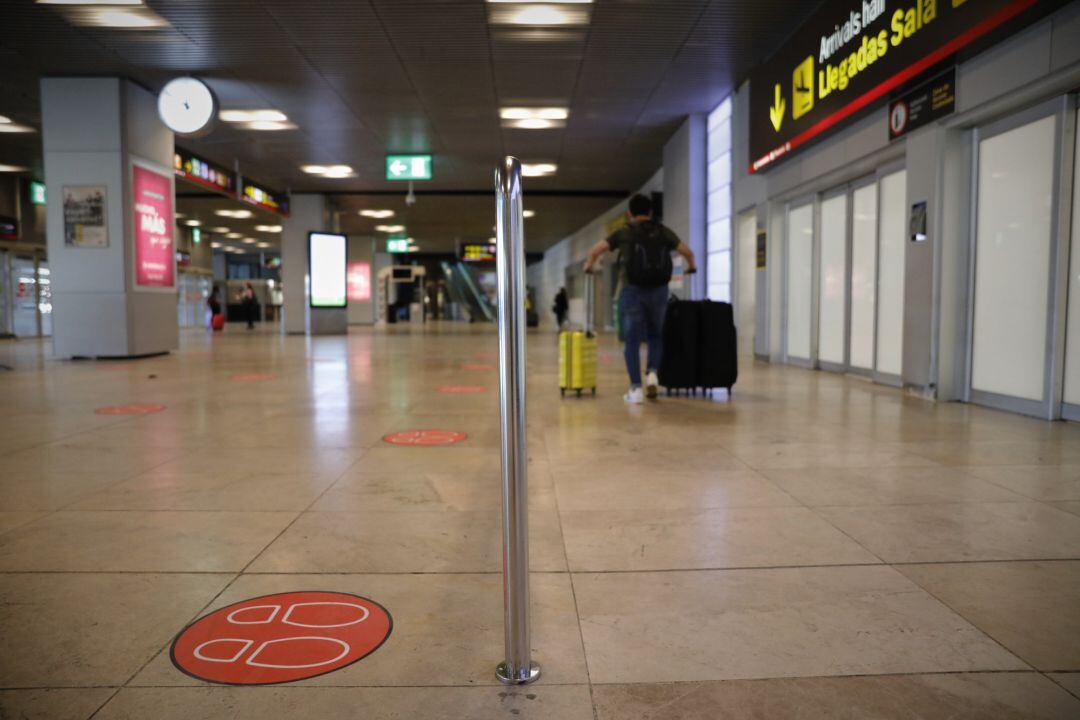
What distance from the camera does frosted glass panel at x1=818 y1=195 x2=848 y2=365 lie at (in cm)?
932

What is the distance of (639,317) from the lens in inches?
258

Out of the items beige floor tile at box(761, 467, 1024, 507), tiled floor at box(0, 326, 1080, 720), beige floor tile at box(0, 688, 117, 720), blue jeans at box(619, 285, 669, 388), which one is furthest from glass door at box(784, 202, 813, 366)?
beige floor tile at box(0, 688, 117, 720)

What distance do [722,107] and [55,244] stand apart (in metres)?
11.0

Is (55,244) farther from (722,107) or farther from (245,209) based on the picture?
(245,209)

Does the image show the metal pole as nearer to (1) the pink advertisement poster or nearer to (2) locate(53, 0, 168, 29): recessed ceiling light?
(2) locate(53, 0, 168, 29): recessed ceiling light

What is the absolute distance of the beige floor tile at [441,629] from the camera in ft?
5.55

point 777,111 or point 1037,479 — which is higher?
point 777,111

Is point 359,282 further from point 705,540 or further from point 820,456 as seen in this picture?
point 705,540

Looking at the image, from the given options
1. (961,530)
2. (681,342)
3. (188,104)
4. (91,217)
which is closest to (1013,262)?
(681,342)

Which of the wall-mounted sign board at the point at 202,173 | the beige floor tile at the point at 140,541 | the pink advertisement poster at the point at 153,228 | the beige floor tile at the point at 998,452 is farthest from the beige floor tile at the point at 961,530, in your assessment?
the wall-mounted sign board at the point at 202,173

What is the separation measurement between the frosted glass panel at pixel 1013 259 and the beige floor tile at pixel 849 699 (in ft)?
16.2

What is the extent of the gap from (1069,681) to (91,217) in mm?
12971

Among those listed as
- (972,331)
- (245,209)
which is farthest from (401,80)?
(245,209)

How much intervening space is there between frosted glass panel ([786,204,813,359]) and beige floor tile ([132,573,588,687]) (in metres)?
8.96
